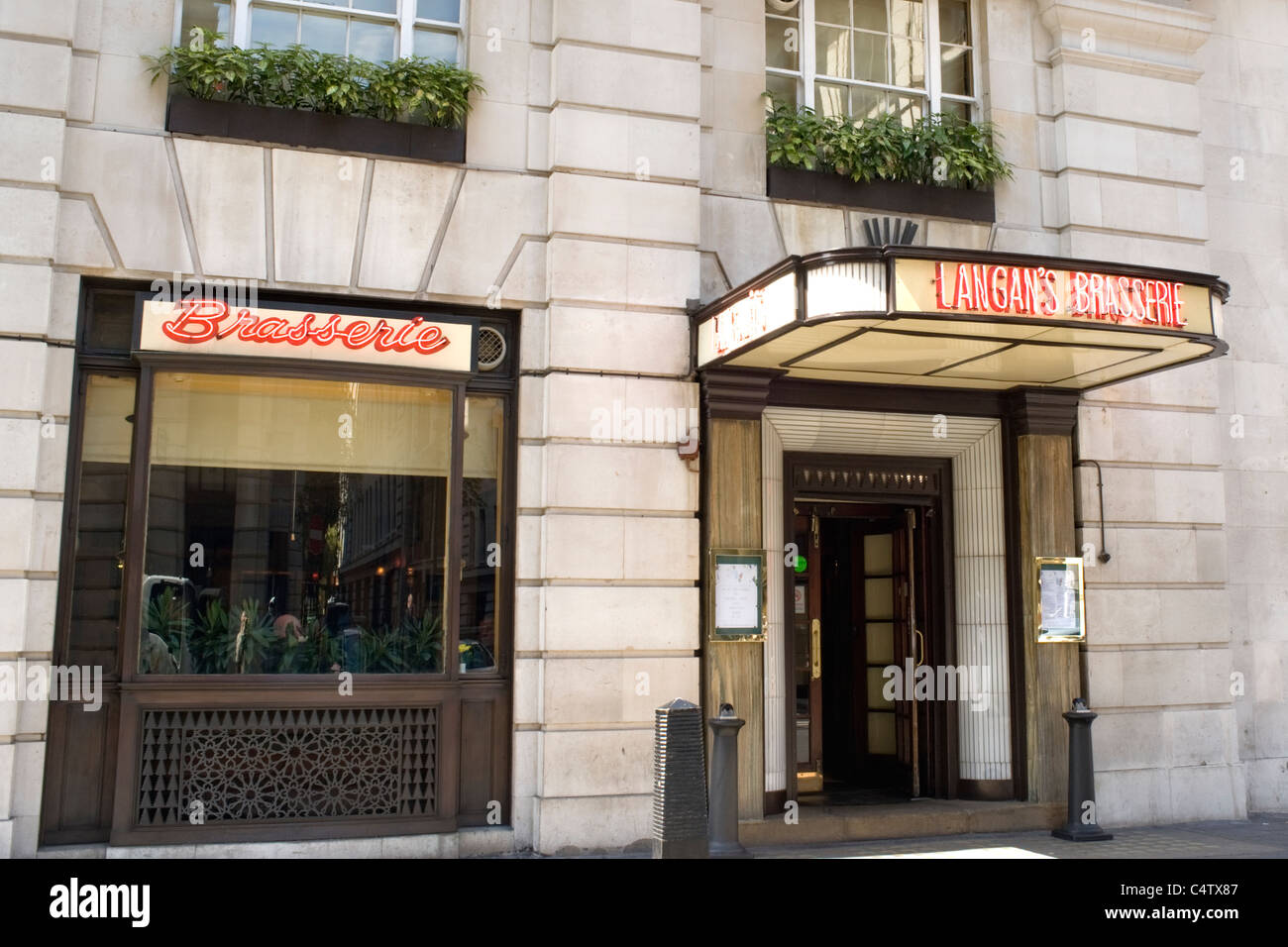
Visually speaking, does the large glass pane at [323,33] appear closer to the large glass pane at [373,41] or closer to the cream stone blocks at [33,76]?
the large glass pane at [373,41]

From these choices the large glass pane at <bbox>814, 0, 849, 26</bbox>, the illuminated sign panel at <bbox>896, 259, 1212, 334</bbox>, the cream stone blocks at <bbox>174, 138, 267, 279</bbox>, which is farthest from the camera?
the large glass pane at <bbox>814, 0, 849, 26</bbox>

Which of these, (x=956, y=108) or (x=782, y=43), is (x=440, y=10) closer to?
(x=782, y=43)

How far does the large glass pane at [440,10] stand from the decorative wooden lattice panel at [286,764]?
591 cm

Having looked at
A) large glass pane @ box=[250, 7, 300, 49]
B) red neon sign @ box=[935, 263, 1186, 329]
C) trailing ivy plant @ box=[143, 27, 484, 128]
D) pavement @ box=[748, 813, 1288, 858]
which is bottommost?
pavement @ box=[748, 813, 1288, 858]

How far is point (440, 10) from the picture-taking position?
32.6 ft

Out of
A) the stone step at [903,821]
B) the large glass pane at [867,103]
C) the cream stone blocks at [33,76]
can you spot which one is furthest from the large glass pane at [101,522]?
the large glass pane at [867,103]

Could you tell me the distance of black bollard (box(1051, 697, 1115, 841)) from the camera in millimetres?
9758

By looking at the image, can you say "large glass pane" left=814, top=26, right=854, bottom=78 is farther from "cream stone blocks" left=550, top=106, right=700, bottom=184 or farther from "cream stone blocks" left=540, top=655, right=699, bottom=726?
"cream stone blocks" left=540, top=655, right=699, bottom=726

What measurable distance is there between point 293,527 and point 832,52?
6.82 m

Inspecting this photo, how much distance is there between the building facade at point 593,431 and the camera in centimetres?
843

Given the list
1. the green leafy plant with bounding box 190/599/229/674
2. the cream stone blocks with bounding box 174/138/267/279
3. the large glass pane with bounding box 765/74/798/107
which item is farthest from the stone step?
the large glass pane with bounding box 765/74/798/107

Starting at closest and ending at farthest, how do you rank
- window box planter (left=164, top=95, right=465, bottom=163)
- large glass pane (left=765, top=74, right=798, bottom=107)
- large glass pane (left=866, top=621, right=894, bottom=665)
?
window box planter (left=164, top=95, right=465, bottom=163) < large glass pane (left=765, top=74, right=798, bottom=107) < large glass pane (left=866, top=621, right=894, bottom=665)

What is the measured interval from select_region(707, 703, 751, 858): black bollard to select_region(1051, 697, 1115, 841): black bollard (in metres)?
3.64

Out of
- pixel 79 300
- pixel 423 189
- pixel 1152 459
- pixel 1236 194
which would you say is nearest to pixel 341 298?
pixel 423 189
